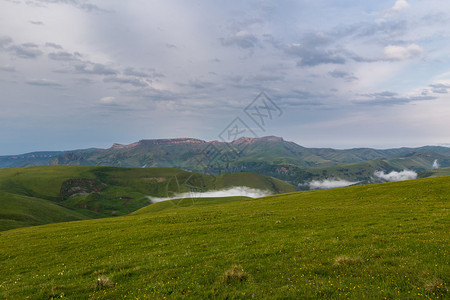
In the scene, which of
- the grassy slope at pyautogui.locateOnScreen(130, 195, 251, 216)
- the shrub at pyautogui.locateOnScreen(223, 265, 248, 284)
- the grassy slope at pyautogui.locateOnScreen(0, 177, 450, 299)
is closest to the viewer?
the grassy slope at pyautogui.locateOnScreen(0, 177, 450, 299)

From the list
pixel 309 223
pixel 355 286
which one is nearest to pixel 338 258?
pixel 355 286

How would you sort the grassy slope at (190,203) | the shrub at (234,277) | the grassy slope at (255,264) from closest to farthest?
the grassy slope at (255,264)
the shrub at (234,277)
the grassy slope at (190,203)

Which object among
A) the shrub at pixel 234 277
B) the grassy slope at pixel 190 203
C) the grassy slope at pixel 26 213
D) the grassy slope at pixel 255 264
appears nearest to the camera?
the grassy slope at pixel 255 264

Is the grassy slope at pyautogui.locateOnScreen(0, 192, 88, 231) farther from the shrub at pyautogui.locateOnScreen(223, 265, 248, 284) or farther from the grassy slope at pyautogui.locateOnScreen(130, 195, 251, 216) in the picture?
the shrub at pyautogui.locateOnScreen(223, 265, 248, 284)

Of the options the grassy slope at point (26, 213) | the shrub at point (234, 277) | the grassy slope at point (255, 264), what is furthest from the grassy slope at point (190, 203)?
the shrub at point (234, 277)

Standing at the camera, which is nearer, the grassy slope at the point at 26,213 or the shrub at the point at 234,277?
the shrub at the point at 234,277

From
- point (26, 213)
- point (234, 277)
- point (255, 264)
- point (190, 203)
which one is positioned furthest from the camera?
point (26, 213)

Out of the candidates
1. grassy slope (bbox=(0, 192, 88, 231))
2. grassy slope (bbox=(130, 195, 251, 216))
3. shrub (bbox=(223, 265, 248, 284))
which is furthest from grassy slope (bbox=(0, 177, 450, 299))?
grassy slope (bbox=(0, 192, 88, 231))

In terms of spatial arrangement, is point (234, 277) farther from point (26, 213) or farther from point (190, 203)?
point (26, 213)

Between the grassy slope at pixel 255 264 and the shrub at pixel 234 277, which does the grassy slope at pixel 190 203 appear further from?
the shrub at pixel 234 277

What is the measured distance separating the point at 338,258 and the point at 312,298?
13.4 ft

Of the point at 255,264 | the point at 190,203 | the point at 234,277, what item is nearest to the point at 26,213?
the point at 190,203

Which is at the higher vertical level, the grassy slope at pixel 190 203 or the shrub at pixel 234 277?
the shrub at pixel 234 277

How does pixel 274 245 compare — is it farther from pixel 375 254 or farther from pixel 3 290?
pixel 3 290
